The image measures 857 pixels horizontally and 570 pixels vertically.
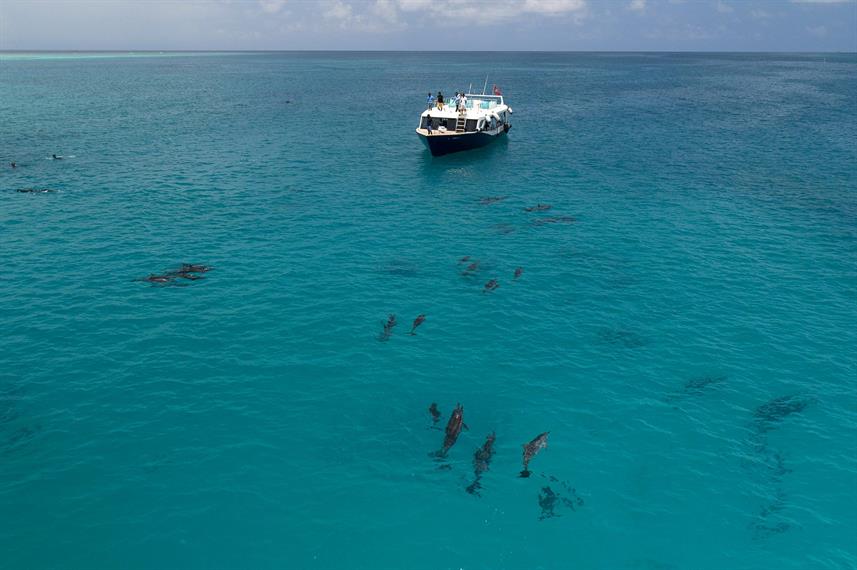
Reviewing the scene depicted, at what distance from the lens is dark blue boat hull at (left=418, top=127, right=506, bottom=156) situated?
72750mm

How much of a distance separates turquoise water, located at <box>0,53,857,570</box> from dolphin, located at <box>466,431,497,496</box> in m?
0.32

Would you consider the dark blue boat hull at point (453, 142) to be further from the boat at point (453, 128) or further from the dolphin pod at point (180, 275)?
the dolphin pod at point (180, 275)

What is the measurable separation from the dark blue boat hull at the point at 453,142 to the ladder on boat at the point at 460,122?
1440 mm

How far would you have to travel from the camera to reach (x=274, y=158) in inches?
2908

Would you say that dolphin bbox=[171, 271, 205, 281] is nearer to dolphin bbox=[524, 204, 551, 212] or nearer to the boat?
dolphin bbox=[524, 204, 551, 212]

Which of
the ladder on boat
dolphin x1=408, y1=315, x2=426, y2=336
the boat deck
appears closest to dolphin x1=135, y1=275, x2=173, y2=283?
dolphin x1=408, y1=315, x2=426, y2=336

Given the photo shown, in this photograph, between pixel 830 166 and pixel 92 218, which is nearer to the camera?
pixel 92 218

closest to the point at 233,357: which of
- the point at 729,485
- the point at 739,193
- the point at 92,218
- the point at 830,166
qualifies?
the point at 729,485

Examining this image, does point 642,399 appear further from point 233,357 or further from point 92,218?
point 92,218

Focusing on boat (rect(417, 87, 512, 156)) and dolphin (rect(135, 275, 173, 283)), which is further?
boat (rect(417, 87, 512, 156))

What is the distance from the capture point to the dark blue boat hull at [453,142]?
239 feet

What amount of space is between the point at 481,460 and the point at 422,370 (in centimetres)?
720

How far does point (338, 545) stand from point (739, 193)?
2232 inches

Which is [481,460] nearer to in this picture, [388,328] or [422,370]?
[422,370]
